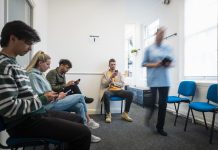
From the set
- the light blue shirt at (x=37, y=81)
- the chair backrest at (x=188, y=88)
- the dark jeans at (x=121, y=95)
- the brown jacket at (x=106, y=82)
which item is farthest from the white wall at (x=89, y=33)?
the light blue shirt at (x=37, y=81)

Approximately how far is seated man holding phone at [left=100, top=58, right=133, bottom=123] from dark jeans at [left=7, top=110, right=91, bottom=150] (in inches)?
101

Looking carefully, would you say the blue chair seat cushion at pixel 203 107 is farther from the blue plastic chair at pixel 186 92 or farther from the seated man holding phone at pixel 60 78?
the seated man holding phone at pixel 60 78

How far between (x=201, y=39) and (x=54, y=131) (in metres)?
3.47

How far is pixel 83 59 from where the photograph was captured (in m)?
4.30

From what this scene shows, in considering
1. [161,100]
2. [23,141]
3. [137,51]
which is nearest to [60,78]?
[161,100]

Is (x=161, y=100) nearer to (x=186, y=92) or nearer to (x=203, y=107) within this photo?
(x=203, y=107)

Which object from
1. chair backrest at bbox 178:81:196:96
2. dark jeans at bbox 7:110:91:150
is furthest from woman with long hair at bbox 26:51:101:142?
chair backrest at bbox 178:81:196:96

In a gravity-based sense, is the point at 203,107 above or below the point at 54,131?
below

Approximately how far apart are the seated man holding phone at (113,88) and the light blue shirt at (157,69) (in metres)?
1.15

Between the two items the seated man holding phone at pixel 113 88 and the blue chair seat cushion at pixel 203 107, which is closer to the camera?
the blue chair seat cushion at pixel 203 107

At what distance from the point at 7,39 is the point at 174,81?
12.9 feet

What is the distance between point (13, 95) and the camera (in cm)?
101

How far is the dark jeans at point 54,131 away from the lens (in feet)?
3.70

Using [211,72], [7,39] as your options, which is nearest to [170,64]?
[211,72]
